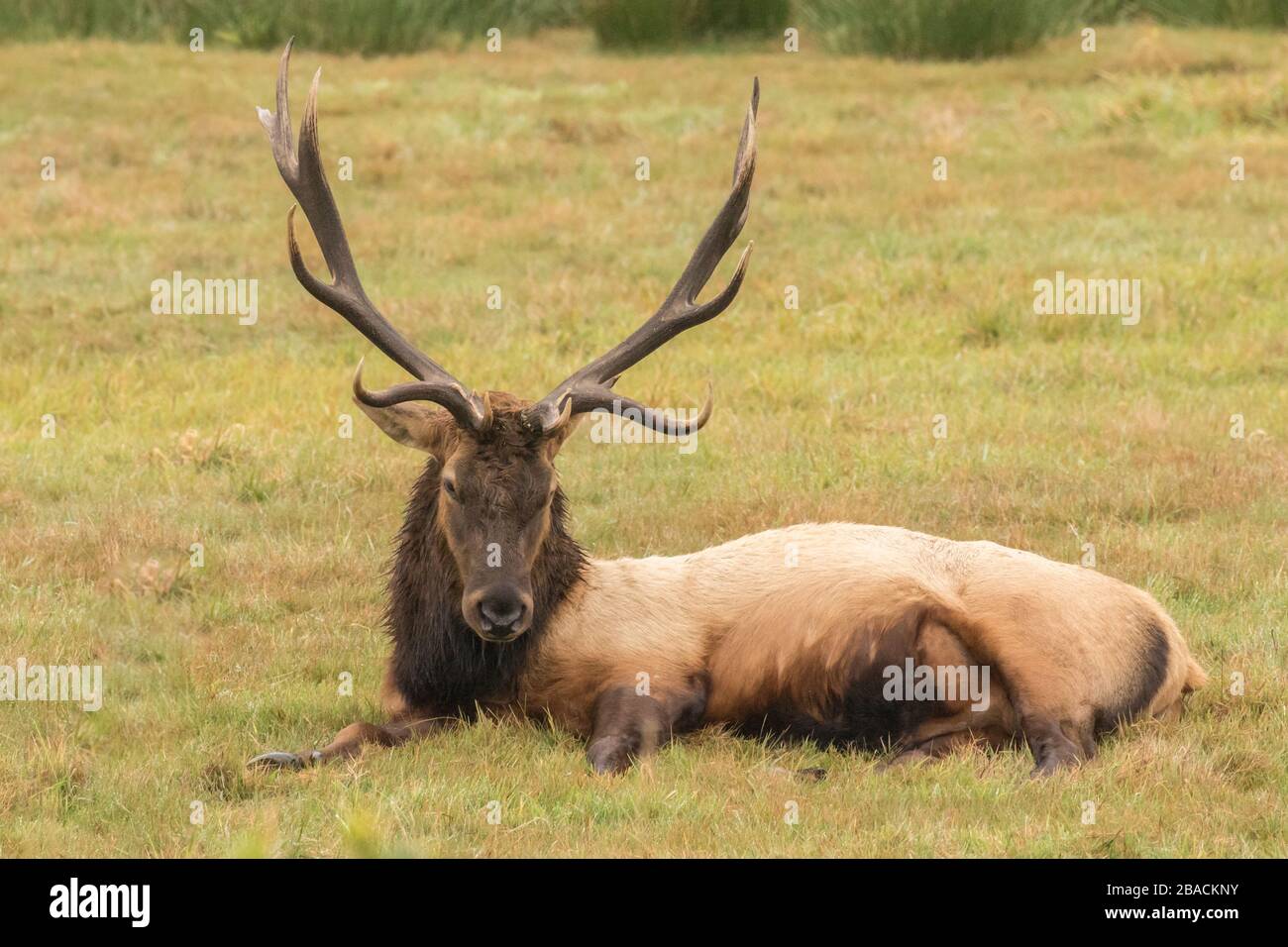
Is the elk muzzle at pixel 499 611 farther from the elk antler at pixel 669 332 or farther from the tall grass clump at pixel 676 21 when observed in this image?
the tall grass clump at pixel 676 21

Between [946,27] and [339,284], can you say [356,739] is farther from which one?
[946,27]

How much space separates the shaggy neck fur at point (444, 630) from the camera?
7207 millimetres

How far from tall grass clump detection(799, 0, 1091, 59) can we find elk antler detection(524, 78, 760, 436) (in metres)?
17.7

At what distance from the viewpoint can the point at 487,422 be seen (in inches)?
276

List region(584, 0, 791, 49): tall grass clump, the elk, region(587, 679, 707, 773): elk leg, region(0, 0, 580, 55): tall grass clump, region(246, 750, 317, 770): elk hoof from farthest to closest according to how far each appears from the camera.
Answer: region(584, 0, 791, 49): tall grass clump
region(0, 0, 580, 55): tall grass clump
the elk
region(587, 679, 707, 773): elk leg
region(246, 750, 317, 770): elk hoof

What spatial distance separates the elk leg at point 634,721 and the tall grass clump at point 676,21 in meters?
20.3

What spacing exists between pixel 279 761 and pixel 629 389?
239 inches

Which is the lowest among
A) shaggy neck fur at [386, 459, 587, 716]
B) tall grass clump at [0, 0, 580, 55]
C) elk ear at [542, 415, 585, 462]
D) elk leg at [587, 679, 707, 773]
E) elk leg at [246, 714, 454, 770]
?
elk leg at [246, 714, 454, 770]

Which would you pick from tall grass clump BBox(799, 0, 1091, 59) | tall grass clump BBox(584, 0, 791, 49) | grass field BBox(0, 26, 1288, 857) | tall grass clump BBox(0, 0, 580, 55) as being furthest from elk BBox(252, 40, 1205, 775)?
tall grass clump BBox(584, 0, 791, 49)

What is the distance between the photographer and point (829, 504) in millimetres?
10031

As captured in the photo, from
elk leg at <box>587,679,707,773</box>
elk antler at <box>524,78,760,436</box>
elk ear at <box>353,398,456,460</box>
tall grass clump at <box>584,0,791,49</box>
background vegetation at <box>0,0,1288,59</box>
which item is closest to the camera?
elk leg at <box>587,679,707,773</box>

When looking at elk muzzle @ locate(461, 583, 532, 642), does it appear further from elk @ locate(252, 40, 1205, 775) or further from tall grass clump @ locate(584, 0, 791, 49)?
tall grass clump @ locate(584, 0, 791, 49)

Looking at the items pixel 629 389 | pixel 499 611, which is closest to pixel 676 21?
pixel 629 389

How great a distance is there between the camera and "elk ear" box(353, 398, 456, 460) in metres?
7.36
